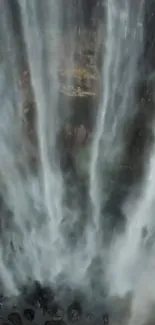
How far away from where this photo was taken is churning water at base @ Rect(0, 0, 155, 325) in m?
7.25

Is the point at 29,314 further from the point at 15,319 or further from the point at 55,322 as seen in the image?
the point at 55,322

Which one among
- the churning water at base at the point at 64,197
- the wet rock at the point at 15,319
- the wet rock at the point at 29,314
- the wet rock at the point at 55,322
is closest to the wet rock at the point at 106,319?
the churning water at base at the point at 64,197

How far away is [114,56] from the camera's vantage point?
23.5 feet

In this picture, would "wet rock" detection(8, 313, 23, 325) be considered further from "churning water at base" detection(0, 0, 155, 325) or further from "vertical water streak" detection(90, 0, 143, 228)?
"vertical water streak" detection(90, 0, 143, 228)

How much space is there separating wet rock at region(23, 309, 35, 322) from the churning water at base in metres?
0.49

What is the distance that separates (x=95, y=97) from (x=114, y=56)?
0.83 m

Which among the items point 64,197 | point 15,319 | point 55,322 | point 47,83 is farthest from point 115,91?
point 15,319

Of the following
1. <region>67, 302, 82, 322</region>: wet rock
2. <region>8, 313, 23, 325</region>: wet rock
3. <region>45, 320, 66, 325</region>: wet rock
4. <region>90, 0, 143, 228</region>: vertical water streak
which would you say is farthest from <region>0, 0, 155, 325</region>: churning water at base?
<region>45, 320, 66, 325</region>: wet rock

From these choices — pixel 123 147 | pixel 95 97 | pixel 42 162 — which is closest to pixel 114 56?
pixel 95 97

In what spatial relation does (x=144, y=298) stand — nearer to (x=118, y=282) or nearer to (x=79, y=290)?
(x=118, y=282)

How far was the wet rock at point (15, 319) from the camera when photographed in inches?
295

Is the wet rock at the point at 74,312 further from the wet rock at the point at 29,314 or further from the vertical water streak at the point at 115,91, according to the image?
the vertical water streak at the point at 115,91

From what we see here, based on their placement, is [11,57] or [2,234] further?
[2,234]

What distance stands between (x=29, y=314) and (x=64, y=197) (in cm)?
235
